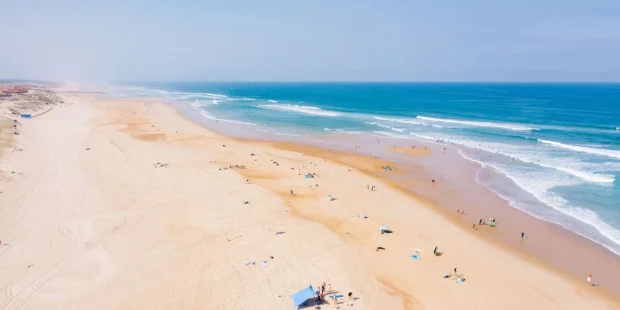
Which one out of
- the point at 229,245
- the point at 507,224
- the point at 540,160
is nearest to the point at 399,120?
the point at 540,160

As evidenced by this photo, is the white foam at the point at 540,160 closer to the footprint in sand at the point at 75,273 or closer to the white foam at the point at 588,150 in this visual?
the white foam at the point at 588,150

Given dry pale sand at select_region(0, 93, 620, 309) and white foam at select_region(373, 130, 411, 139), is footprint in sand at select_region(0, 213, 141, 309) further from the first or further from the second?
white foam at select_region(373, 130, 411, 139)

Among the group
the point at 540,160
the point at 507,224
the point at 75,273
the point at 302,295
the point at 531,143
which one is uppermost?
the point at 531,143

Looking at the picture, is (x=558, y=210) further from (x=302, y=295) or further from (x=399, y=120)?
(x=399, y=120)

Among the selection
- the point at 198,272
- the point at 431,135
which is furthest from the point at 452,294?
the point at 431,135

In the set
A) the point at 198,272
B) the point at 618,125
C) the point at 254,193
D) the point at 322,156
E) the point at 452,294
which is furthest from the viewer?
the point at 618,125

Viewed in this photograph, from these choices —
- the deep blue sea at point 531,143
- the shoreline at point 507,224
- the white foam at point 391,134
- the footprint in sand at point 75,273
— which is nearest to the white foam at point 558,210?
the deep blue sea at point 531,143

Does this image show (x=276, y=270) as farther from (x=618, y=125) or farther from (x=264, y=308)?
(x=618, y=125)
